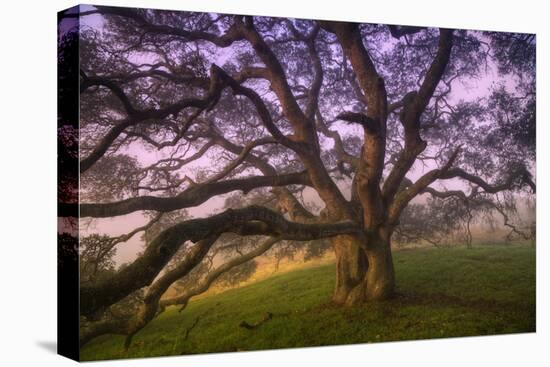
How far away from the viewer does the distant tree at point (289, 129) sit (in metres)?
10.1

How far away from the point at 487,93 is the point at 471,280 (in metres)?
2.36

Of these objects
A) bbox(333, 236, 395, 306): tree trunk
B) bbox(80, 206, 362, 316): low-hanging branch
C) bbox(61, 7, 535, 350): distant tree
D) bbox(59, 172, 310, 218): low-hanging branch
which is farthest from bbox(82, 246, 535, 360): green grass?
bbox(59, 172, 310, 218): low-hanging branch

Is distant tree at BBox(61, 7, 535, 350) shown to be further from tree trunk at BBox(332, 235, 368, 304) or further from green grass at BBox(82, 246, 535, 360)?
green grass at BBox(82, 246, 535, 360)

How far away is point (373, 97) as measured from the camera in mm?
11484

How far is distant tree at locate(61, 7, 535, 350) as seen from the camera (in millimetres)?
10117

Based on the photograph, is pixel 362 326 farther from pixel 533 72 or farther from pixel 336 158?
pixel 533 72

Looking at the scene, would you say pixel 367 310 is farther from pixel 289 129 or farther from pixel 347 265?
pixel 289 129

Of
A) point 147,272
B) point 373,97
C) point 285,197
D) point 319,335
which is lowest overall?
point 319,335

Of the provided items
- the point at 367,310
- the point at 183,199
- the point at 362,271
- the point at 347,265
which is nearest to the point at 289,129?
the point at 183,199

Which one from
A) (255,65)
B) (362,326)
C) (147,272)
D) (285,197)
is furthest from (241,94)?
(362,326)

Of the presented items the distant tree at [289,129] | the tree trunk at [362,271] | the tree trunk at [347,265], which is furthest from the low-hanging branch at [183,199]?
the tree trunk at [362,271]

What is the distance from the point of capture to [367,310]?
11312mm

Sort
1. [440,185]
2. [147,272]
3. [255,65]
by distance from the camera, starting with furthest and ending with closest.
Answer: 1. [440,185]
2. [255,65]
3. [147,272]

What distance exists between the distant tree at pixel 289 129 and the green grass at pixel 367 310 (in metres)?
0.22
